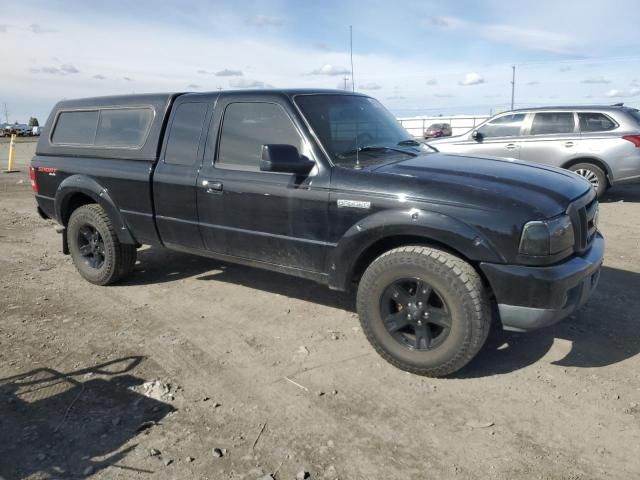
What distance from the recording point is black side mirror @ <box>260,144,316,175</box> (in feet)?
11.5

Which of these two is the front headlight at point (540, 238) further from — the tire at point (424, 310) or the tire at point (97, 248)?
the tire at point (97, 248)

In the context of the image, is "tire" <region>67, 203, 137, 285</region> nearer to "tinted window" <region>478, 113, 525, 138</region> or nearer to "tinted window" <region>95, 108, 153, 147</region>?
"tinted window" <region>95, 108, 153, 147</region>

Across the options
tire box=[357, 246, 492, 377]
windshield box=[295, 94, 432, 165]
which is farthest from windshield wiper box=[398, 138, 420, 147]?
tire box=[357, 246, 492, 377]

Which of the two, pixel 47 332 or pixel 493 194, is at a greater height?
pixel 493 194

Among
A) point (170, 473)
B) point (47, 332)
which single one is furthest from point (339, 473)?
point (47, 332)

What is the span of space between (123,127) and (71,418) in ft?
9.54

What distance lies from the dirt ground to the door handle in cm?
111

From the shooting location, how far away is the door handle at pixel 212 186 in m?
4.12

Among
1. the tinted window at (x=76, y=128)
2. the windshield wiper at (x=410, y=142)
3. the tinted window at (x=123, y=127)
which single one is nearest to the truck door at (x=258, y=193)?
the tinted window at (x=123, y=127)

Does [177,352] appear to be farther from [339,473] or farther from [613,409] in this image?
[613,409]

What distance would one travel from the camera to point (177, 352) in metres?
3.80

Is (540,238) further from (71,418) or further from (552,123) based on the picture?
(552,123)

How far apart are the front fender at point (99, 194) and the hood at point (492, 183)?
2668 mm

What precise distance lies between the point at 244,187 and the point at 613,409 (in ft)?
9.45
